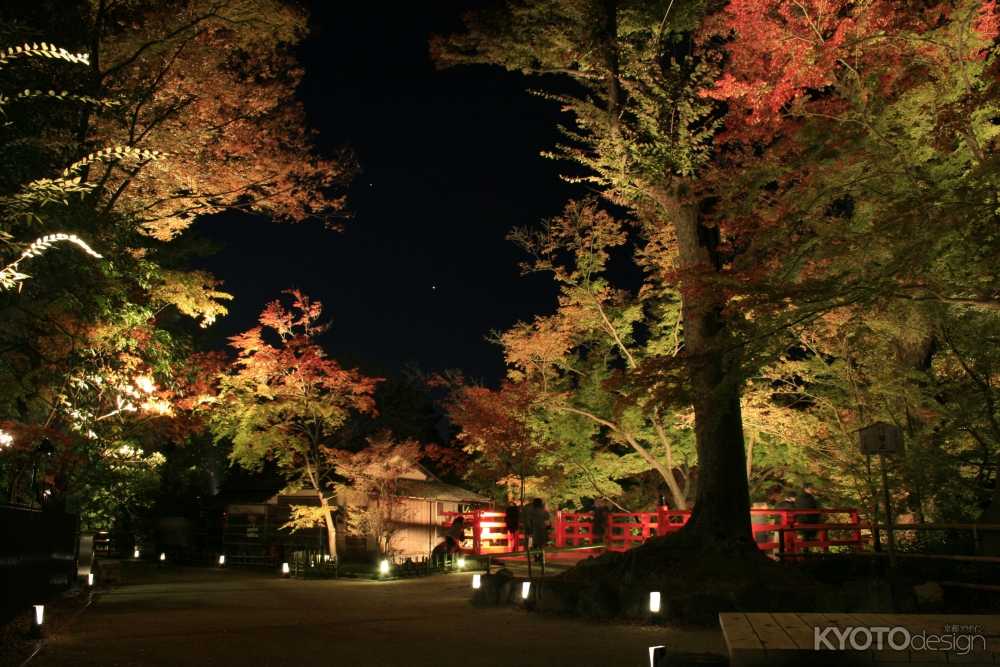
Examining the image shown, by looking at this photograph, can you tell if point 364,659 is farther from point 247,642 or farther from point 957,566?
point 957,566

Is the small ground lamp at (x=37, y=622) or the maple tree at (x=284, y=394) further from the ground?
the maple tree at (x=284, y=394)

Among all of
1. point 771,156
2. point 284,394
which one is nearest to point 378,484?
point 284,394

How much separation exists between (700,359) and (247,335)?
15.7m

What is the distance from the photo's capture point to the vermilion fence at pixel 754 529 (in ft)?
49.7

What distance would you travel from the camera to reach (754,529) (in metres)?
15.4

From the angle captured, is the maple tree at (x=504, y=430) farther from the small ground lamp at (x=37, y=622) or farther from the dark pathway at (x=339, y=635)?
the small ground lamp at (x=37, y=622)

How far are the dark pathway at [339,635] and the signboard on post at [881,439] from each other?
135 inches

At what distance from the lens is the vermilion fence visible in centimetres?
1514

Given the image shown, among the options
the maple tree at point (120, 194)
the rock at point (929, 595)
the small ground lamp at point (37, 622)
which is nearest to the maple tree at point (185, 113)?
the maple tree at point (120, 194)

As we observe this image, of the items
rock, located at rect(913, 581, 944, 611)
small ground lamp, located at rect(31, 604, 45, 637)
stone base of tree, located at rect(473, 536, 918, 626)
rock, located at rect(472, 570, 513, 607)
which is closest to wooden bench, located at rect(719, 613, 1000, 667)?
stone base of tree, located at rect(473, 536, 918, 626)

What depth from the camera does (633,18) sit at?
1481 centimetres

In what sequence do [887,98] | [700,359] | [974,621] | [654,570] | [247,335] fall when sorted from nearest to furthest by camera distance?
1. [974,621]
2. [700,359]
3. [887,98]
4. [654,570]
5. [247,335]

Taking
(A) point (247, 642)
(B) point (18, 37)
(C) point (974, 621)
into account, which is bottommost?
(A) point (247, 642)

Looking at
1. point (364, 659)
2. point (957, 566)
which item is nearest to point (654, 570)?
point (957, 566)
